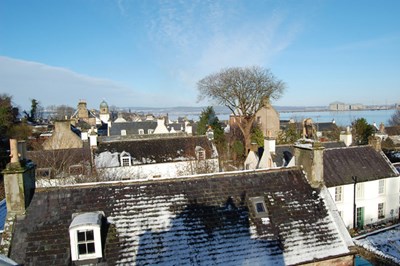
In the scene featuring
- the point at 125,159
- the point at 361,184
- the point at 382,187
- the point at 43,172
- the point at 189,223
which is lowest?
the point at 382,187

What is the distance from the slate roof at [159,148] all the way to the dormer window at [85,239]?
2269 centimetres

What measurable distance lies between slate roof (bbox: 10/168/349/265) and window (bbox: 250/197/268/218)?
16cm

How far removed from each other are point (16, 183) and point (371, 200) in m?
26.8

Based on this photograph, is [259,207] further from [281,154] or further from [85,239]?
[281,154]

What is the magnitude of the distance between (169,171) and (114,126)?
3461cm

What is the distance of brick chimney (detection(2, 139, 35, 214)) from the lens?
35.7 feet

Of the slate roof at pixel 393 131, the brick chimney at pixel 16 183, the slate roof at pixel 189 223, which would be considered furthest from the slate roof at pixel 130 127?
the slate roof at pixel 393 131

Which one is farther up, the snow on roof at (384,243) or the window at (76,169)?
the window at (76,169)

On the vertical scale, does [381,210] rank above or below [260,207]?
below

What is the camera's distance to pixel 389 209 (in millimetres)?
27359

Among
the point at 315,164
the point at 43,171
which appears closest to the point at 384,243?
the point at 315,164

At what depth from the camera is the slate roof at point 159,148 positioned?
33.5m

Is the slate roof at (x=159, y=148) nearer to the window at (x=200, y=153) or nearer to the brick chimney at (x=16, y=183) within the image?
the window at (x=200, y=153)

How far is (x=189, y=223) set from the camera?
11672mm
